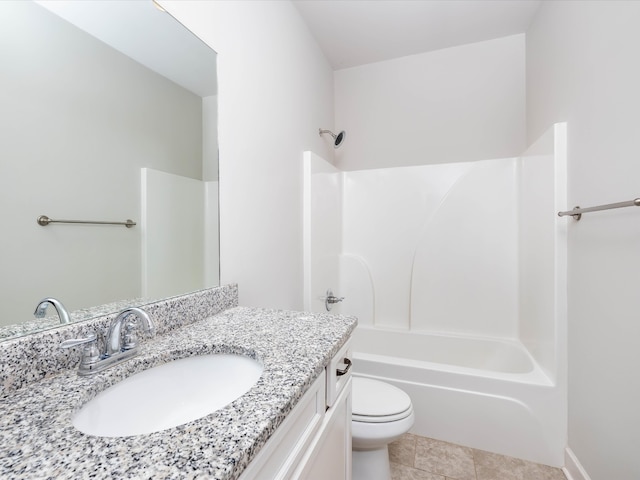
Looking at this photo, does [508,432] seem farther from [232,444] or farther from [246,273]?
[232,444]

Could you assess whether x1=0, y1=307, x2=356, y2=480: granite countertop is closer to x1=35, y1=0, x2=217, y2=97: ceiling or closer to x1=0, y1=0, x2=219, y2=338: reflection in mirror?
x1=0, y1=0, x2=219, y2=338: reflection in mirror

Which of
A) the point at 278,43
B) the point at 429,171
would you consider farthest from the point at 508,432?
the point at 278,43

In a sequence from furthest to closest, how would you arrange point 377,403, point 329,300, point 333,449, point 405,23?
point 329,300, point 405,23, point 377,403, point 333,449

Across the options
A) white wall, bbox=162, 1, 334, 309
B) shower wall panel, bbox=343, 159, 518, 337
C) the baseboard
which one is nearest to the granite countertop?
white wall, bbox=162, 1, 334, 309

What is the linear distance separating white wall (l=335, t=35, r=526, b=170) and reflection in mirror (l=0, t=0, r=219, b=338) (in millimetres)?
1701

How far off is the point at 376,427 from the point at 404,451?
0.54m

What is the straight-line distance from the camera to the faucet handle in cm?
62

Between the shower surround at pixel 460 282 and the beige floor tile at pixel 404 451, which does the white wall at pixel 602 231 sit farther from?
the beige floor tile at pixel 404 451

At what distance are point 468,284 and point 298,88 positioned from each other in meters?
1.90

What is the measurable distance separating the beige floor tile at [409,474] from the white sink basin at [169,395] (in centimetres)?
123

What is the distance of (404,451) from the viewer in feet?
5.28

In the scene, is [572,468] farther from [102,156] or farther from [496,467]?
[102,156]

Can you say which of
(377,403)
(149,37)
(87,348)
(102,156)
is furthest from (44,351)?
(377,403)

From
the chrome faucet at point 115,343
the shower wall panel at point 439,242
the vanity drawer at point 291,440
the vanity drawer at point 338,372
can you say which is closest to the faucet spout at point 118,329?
the chrome faucet at point 115,343
